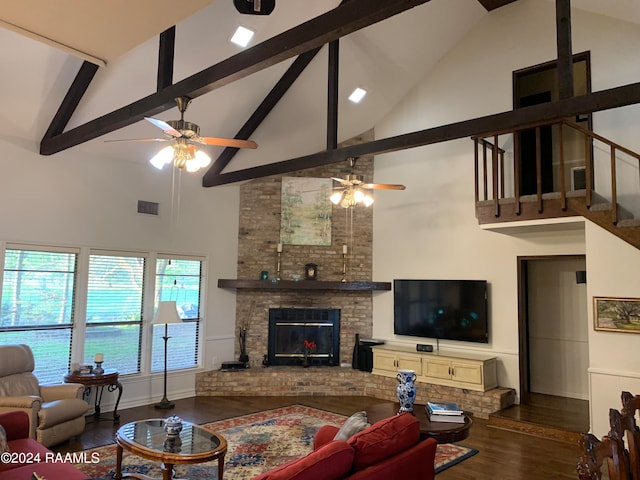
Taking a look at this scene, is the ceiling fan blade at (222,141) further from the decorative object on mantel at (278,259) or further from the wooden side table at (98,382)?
the decorative object on mantel at (278,259)

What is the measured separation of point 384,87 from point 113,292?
514cm

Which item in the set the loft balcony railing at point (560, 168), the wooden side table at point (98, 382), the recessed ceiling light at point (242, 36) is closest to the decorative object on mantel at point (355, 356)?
the loft balcony railing at point (560, 168)

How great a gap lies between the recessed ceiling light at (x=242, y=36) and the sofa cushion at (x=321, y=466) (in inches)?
189

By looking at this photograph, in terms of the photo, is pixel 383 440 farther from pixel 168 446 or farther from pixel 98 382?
pixel 98 382

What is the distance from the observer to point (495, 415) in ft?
19.3

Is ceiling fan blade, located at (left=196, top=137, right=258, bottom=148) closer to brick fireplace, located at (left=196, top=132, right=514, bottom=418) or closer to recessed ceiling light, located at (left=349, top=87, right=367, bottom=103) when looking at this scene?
recessed ceiling light, located at (left=349, top=87, right=367, bottom=103)

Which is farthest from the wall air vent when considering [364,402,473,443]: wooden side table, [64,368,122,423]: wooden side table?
[364,402,473,443]: wooden side table

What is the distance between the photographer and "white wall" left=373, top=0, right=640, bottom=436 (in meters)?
6.16

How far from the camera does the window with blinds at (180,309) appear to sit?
691 cm

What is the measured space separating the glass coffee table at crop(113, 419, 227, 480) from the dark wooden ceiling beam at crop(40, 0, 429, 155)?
2.75m

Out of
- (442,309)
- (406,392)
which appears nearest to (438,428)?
(406,392)

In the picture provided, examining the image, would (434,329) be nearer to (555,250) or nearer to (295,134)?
(555,250)

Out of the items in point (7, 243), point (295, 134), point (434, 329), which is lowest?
point (434, 329)

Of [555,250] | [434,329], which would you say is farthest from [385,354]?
[555,250]
